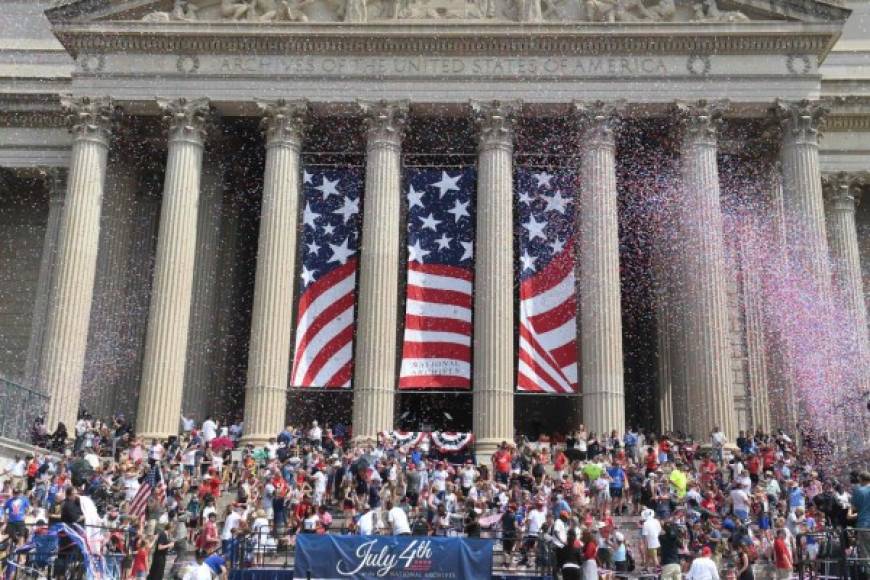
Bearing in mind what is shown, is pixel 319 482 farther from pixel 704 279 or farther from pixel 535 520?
pixel 704 279

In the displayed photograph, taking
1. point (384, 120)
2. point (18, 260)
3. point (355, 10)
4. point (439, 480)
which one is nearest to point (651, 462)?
point (439, 480)

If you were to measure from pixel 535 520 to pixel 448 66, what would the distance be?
1798 centimetres

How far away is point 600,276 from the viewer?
3198 centimetres

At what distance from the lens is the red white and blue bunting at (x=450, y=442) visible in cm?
2972

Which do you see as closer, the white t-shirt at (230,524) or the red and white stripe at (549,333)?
the white t-shirt at (230,524)

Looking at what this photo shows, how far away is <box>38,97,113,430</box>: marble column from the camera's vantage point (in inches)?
1248

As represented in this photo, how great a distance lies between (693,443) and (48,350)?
66.4ft

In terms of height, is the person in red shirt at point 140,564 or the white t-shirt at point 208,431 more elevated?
the white t-shirt at point 208,431

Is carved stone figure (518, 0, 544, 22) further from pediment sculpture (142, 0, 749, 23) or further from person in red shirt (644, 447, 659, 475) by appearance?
person in red shirt (644, 447, 659, 475)

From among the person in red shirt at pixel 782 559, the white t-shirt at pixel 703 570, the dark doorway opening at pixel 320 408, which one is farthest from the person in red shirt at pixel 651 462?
the dark doorway opening at pixel 320 408

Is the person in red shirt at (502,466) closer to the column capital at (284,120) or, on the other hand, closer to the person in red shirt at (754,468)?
the person in red shirt at (754,468)

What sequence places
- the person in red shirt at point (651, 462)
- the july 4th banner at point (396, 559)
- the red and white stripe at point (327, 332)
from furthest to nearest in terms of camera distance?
1. the red and white stripe at point (327, 332)
2. the person in red shirt at point (651, 462)
3. the july 4th banner at point (396, 559)

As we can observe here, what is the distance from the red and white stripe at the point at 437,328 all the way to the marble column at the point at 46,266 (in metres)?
13.3

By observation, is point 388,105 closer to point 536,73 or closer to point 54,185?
point 536,73
